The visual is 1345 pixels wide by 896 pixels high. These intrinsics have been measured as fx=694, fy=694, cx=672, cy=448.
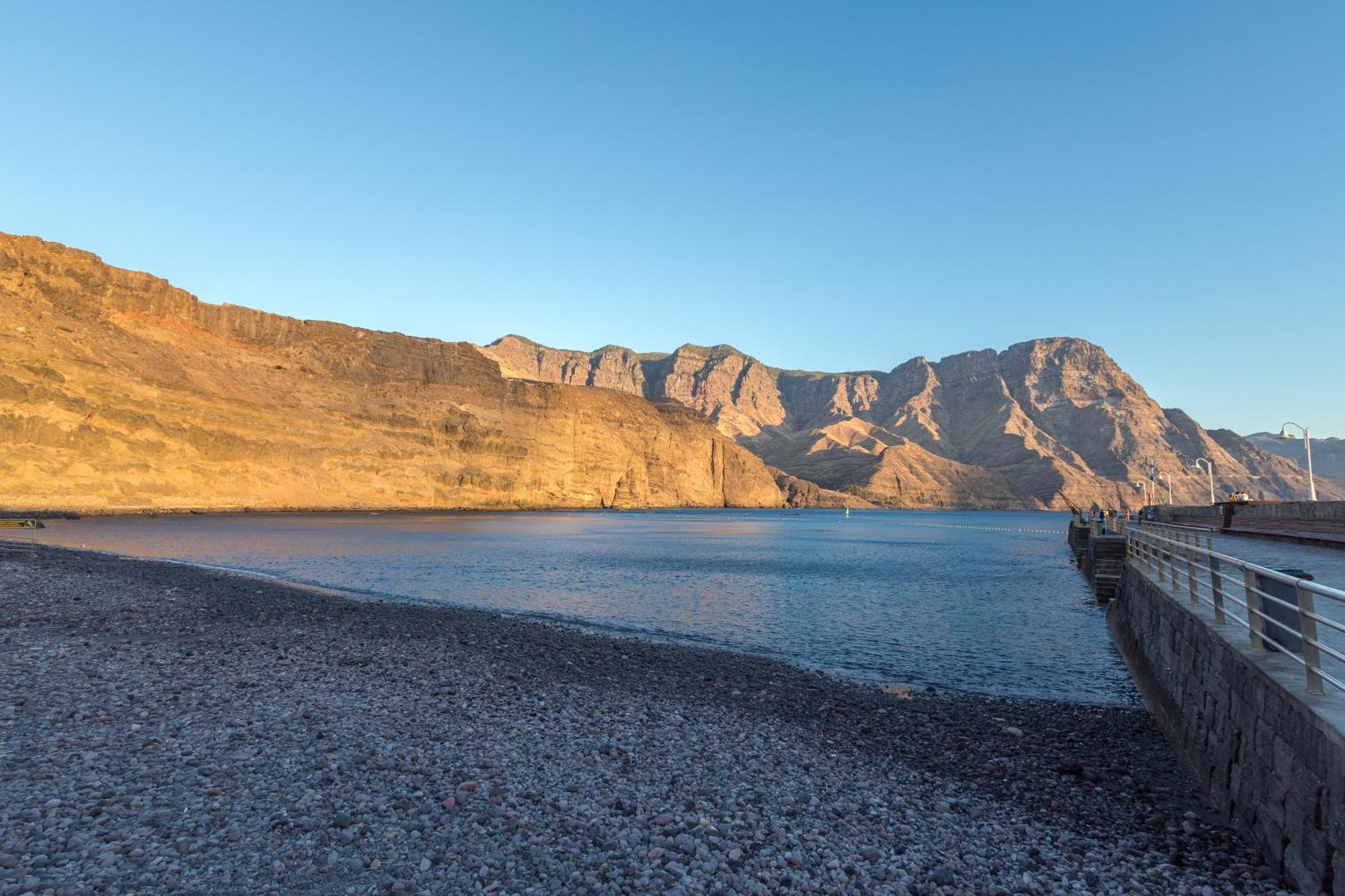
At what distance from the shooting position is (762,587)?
36.8m

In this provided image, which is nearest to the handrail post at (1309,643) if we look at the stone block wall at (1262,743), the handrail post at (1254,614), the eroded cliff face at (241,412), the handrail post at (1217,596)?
the stone block wall at (1262,743)

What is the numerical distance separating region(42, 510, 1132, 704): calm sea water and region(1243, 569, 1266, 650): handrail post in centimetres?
795

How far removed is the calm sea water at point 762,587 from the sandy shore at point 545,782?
459 centimetres

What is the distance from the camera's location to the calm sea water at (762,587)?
19.3 m

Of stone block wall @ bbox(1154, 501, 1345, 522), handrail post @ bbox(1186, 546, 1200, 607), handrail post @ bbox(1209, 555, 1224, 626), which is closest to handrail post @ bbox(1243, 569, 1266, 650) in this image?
handrail post @ bbox(1209, 555, 1224, 626)

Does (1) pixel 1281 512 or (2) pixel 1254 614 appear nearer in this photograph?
(2) pixel 1254 614

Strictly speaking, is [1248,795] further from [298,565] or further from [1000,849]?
[298,565]

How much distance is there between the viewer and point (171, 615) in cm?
1900

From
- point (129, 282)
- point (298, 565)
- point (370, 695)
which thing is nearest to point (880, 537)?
point (298, 565)

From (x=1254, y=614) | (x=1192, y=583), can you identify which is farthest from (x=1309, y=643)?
(x=1192, y=583)

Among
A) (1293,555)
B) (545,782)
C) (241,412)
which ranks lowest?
(545,782)

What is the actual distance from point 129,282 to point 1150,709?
147068mm

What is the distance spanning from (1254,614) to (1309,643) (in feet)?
6.88

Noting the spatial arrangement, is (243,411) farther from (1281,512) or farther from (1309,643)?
(1309,643)
